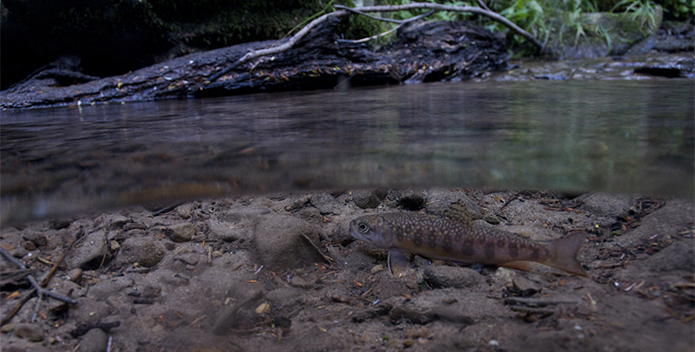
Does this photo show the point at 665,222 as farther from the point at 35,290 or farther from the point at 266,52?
the point at 266,52

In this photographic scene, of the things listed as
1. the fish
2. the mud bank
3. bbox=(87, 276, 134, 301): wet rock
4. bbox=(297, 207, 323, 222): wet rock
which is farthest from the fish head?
bbox=(87, 276, 134, 301): wet rock

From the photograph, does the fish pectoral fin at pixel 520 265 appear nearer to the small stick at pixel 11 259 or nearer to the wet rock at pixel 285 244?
the wet rock at pixel 285 244

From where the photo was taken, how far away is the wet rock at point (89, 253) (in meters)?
2.44

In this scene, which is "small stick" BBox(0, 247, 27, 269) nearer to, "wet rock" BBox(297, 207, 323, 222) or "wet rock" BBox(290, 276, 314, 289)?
"wet rock" BBox(290, 276, 314, 289)

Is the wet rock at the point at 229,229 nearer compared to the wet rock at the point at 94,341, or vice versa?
the wet rock at the point at 94,341

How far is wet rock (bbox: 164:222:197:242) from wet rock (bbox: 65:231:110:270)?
0.41m

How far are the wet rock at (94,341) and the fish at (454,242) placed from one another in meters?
1.57

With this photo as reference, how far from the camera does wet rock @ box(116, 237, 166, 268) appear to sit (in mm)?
2561

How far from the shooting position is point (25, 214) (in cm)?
212

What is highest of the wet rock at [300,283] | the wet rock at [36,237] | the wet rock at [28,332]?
the wet rock at [36,237]

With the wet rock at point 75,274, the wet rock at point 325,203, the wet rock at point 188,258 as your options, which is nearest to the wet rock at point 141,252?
the wet rock at point 188,258

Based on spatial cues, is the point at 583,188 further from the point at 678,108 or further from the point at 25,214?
the point at 25,214

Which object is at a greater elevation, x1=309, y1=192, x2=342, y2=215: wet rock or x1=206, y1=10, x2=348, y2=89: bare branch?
x1=206, y1=10, x2=348, y2=89: bare branch

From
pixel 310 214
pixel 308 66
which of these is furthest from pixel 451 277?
pixel 308 66
